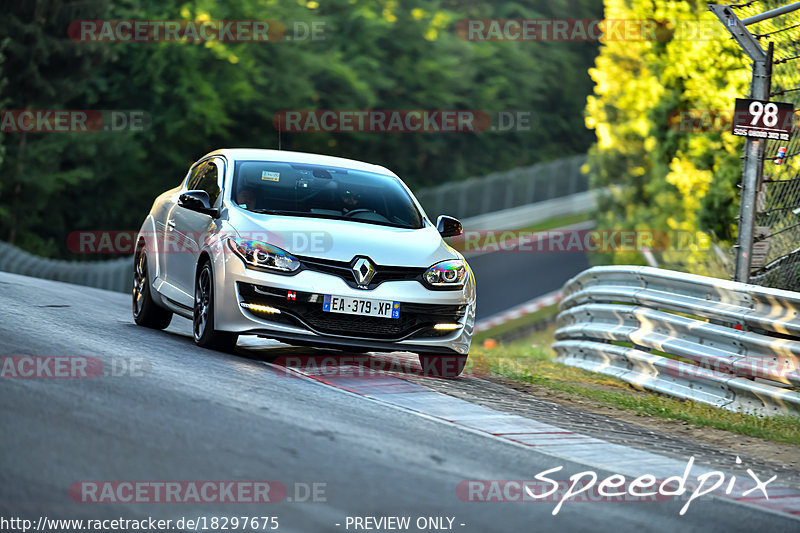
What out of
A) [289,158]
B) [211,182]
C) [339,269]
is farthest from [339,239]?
[211,182]

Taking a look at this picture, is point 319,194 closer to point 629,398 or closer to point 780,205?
point 629,398

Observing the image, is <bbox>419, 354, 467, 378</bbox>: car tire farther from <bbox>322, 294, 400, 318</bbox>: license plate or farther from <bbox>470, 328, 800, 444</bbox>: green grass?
<bbox>322, 294, 400, 318</bbox>: license plate

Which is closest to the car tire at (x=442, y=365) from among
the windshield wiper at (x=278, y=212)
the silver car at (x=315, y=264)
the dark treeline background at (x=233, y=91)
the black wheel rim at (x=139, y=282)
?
the silver car at (x=315, y=264)

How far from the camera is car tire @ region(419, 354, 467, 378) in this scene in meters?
10.7

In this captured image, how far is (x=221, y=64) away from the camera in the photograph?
50.1m

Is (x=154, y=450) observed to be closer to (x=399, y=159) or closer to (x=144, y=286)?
(x=144, y=286)

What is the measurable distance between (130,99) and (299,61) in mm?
8342

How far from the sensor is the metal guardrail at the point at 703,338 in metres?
9.79

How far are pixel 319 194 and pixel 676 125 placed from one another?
1806 centimetres

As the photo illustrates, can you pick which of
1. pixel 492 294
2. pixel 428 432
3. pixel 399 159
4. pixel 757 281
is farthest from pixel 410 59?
pixel 428 432

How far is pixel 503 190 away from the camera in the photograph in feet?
199

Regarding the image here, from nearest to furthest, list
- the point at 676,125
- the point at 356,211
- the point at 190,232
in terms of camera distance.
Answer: the point at 356,211, the point at 190,232, the point at 676,125

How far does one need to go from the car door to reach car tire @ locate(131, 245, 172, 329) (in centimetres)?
66

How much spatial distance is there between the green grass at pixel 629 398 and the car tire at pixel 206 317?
2.92 metres
